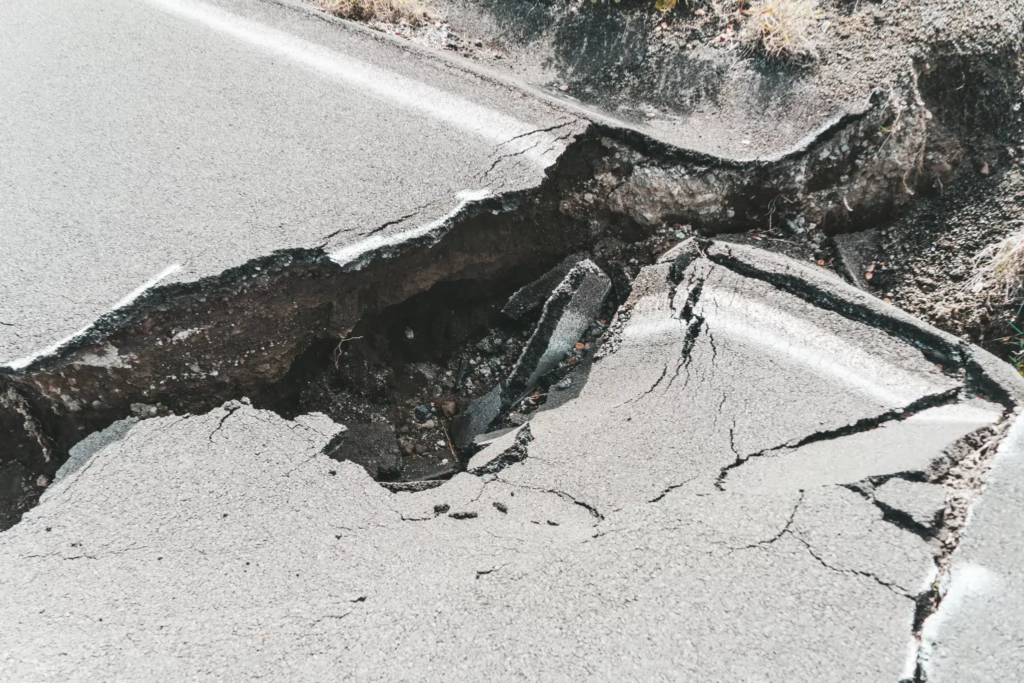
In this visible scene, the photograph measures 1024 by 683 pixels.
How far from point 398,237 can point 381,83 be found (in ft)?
5.07

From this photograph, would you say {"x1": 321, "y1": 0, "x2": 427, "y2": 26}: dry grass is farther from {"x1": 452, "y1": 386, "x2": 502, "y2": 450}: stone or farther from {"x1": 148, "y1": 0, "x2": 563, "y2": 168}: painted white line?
{"x1": 452, "y1": 386, "x2": 502, "y2": 450}: stone

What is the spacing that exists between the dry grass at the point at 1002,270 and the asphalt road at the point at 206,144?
2292 mm

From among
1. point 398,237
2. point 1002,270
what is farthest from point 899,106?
point 398,237

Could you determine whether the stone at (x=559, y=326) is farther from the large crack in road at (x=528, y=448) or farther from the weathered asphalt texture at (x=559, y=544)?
the weathered asphalt texture at (x=559, y=544)

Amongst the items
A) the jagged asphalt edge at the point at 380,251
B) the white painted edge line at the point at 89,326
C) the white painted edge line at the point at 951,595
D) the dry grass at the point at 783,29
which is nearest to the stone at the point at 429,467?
the jagged asphalt edge at the point at 380,251

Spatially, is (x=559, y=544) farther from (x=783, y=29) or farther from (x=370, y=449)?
(x=783, y=29)

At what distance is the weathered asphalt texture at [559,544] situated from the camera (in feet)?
6.59

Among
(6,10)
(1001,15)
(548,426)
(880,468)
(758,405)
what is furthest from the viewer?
(6,10)

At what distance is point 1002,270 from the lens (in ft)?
10.3

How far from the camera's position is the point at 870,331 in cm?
308

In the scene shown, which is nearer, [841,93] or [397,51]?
[841,93]

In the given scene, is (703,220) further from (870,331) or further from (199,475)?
(199,475)

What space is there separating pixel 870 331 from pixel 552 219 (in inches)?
69.0

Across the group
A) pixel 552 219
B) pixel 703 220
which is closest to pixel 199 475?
pixel 552 219
